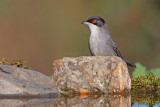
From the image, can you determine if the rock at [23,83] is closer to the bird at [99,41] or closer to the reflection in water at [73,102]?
the reflection in water at [73,102]

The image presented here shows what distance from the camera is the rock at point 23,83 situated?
7504mm

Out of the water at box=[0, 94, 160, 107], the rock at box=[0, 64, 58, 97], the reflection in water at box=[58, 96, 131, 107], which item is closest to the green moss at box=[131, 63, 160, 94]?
the water at box=[0, 94, 160, 107]

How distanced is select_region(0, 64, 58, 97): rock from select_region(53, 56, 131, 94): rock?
0.30m

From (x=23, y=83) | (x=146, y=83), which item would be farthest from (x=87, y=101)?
(x=146, y=83)

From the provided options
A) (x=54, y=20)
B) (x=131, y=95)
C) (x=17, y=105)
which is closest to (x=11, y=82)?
(x=17, y=105)

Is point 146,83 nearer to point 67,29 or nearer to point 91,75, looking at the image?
point 91,75

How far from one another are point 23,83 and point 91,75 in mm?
1422

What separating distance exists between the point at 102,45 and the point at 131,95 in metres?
1.92

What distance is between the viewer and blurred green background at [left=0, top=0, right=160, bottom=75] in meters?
13.1

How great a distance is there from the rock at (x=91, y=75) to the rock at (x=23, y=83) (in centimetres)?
30


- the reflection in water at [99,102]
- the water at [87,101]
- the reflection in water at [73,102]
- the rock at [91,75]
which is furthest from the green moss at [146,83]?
the reflection in water at [73,102]

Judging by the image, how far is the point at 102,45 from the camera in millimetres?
9984

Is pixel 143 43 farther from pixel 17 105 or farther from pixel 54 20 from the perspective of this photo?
pixel 17 105

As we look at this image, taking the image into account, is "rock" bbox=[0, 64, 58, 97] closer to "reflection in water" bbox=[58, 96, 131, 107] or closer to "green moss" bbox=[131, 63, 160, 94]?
"reflection in water" bbox=[58, 96, 131, 107]
